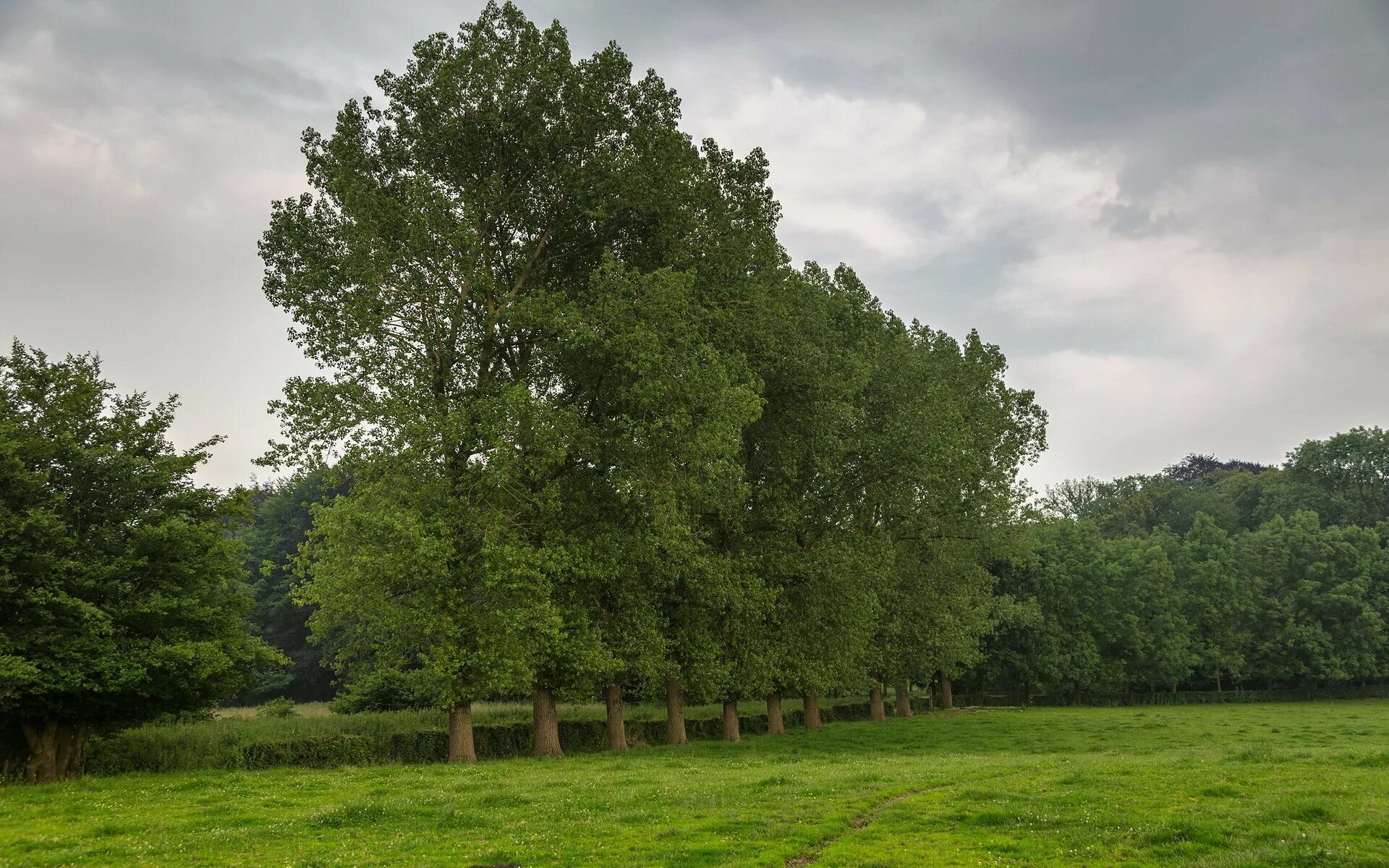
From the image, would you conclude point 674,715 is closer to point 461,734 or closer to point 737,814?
point 461,734

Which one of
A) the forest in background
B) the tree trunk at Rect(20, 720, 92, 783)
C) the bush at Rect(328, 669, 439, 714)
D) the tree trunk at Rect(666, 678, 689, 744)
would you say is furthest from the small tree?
the forest in background

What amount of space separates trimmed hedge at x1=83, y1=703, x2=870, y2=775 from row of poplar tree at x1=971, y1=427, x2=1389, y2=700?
44854 mm

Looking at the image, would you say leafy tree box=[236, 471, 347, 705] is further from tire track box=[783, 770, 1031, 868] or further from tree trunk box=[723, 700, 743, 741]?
tire track box=[783, 770, 1031, 868]

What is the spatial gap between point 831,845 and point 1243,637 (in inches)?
3361

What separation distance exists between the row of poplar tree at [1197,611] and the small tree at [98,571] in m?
61.4

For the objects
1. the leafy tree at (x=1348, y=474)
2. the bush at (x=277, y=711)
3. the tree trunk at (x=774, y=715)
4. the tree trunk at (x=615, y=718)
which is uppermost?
the leafy tree at (x=1348, y=474)

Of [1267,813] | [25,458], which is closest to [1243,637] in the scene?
[1267,813]

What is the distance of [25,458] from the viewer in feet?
77.4

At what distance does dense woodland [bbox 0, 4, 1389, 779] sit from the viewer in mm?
24625

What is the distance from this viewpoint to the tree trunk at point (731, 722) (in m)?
41.5

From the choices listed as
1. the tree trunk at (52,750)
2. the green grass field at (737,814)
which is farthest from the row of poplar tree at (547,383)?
the tree trunk at (52,750)

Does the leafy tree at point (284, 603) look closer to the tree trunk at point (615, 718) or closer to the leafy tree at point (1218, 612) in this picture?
the tree trunk at point (615, 718)

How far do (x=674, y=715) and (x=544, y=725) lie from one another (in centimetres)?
806

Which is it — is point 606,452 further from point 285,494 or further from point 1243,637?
point 1243,637
